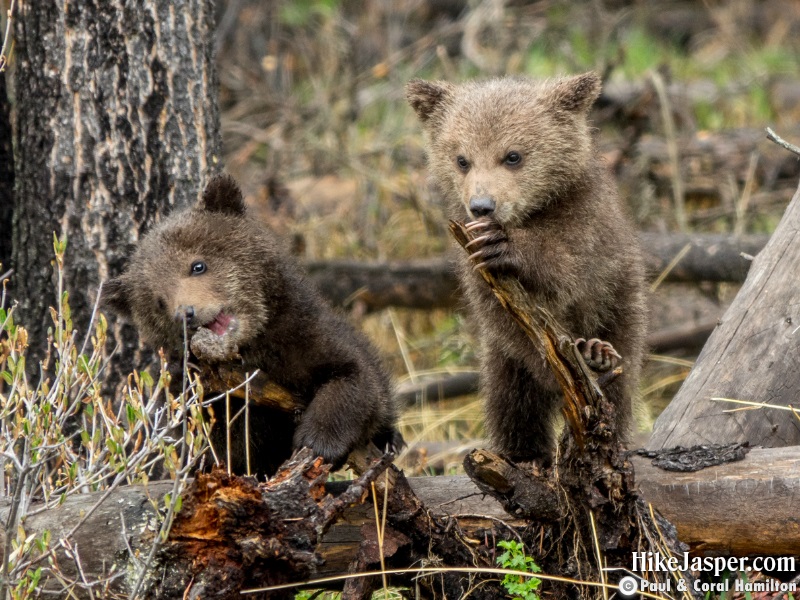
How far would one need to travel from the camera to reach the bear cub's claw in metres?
4.30

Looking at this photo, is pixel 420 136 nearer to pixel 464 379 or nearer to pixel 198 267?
pixel 464 379

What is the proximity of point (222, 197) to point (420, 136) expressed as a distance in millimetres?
Answer: 5825

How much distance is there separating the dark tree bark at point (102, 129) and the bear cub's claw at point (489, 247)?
180 centimetres

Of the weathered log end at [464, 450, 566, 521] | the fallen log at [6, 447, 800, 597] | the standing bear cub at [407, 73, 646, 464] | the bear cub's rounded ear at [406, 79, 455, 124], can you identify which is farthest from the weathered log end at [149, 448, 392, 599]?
the bear cub's rounded ear at [406, 79, 455, 124]

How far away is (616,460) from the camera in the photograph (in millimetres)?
3955

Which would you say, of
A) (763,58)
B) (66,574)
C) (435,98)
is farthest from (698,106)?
(66,574)

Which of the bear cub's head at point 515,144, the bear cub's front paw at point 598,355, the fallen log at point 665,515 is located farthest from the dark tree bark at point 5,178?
the bear cub's front paw at point 598,355

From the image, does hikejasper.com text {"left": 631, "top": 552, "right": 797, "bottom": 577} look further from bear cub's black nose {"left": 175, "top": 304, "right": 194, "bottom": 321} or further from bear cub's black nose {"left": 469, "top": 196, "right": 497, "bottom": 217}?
bear cub's black nose {"left": 175, "top": 304, "right": 194, "bottom": 321}

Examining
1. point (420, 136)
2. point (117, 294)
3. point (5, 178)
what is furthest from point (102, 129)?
point (420, 136)

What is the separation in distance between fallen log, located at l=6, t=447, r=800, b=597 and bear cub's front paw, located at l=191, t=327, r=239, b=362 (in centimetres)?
53

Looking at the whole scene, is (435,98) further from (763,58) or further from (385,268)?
(763,58)

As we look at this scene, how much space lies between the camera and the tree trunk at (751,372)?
16.1ft

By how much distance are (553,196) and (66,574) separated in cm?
252

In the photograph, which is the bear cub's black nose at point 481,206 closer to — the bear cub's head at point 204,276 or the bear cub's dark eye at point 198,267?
the bear cub's head at point 204,276
